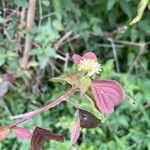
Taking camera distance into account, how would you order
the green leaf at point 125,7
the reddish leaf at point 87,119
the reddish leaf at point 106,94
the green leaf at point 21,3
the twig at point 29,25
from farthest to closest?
1. the green leaf at point 125,7
2. the twig at point 29,25
3. the green leaf at point 21,3
4. the reddish leaf at point 87,119
5. the reddish leaf at point 106,94

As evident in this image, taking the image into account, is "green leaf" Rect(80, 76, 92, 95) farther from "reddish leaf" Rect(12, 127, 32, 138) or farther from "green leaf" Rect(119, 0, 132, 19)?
"green leaf" Rect(119, 0, 132, 19)

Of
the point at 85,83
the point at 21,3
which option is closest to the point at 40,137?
the point at 85,83

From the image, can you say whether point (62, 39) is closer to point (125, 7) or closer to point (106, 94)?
point (125, 7)

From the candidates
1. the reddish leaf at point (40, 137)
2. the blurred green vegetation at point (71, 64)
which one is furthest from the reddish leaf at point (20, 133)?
the blurred green vegetation at point (71, 64)

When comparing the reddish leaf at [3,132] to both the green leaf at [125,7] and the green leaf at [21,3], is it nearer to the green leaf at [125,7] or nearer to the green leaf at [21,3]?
the green leaf at [21,3]

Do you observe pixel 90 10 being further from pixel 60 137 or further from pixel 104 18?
pixel 60 137

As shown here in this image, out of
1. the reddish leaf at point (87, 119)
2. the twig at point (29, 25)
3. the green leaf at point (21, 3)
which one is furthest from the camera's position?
the twig at point (29, 25)

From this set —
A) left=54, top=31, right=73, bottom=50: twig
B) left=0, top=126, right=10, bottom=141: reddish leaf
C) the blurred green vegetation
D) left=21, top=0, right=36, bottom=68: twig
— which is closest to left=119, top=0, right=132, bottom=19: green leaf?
the blurred green vegetation
